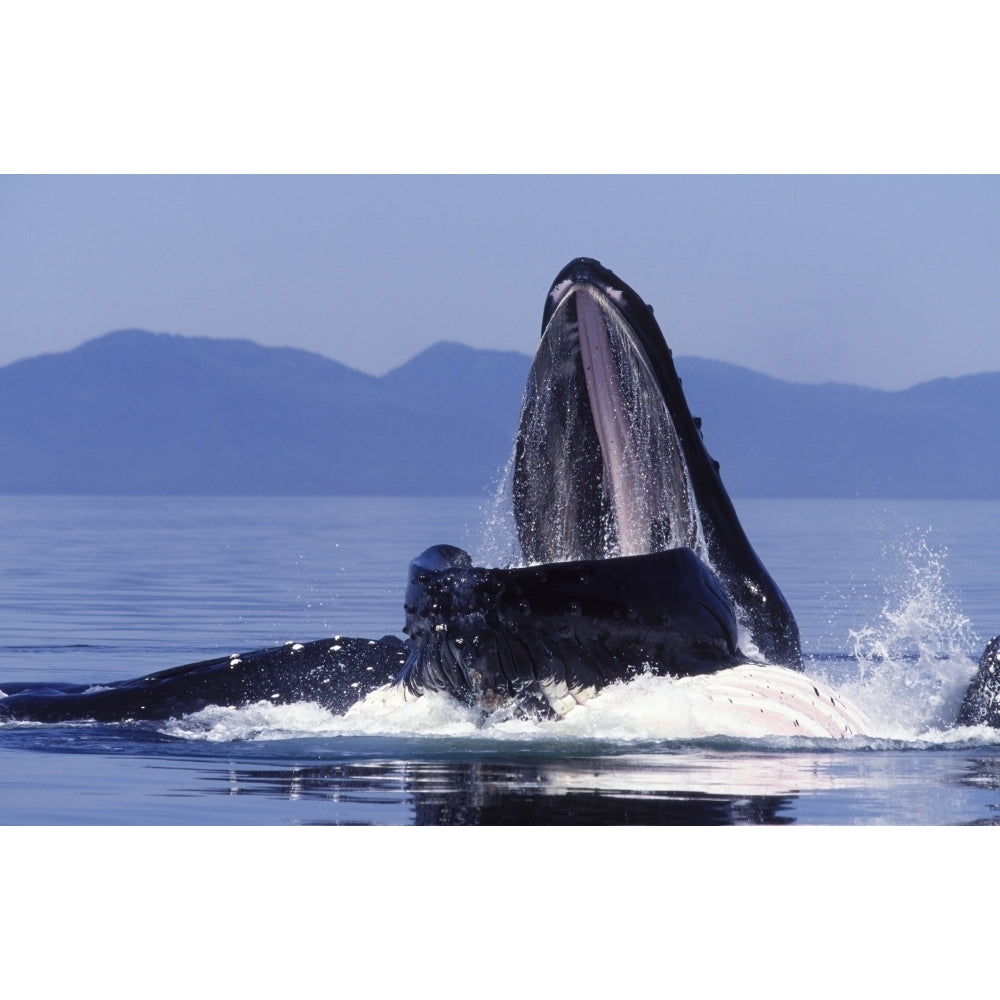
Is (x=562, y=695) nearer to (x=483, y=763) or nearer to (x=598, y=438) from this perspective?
(x=483, y=763)

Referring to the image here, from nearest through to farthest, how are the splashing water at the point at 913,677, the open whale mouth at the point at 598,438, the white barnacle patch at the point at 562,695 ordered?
the white barnacle patch at the point at 562,695
the open whale mouth at the point at 598,438
the splashing water at the point at 913,677

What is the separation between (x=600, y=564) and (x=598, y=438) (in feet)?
3.07

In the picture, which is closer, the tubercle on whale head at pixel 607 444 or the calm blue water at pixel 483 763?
the calm blue water at pixel 483 763

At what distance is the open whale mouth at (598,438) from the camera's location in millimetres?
10977

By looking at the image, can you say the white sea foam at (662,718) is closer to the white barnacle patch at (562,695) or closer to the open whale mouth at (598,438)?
the white barnacle patch at (562,695)

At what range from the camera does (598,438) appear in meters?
11.0

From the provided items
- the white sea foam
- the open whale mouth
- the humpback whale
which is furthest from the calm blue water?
the open whale mouth

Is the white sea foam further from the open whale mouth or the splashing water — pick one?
the open whale mouth

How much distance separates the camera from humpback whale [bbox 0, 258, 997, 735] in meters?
10.5

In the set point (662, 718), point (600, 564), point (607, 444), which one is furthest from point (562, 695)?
point (607, 444)

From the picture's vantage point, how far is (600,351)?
10984 mm

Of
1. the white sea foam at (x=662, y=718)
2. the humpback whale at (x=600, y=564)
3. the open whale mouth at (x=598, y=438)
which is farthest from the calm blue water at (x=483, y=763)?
the open whale mouth at (x=598, y=438)

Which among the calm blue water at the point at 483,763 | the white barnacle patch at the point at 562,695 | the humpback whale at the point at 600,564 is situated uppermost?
the humpback whale at the point at 600,564

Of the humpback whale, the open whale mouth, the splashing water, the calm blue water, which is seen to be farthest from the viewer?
the splashing water
